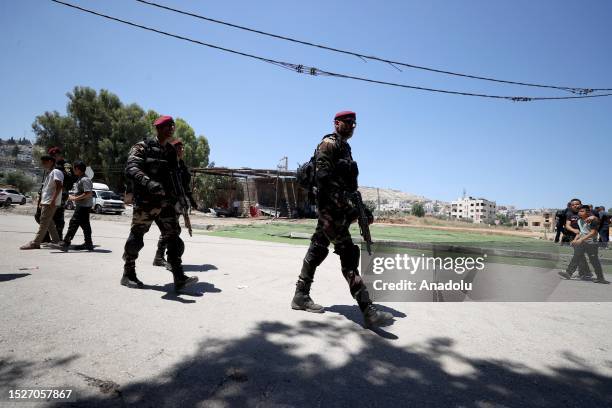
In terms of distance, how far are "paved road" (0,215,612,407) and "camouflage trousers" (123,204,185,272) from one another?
0.35 meters

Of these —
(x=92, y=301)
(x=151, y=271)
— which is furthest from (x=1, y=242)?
(x=92, y=301)

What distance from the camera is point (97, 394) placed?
1706 millimetres

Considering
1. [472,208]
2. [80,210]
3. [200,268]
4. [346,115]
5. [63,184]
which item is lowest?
[200,268]

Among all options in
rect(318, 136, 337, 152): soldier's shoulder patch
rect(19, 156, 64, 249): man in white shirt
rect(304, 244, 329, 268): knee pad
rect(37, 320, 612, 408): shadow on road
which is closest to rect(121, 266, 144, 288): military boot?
rect(37, 320, 612, 408): shadow on road

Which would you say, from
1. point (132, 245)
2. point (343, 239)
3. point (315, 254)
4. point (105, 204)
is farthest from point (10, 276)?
point (105, 204)

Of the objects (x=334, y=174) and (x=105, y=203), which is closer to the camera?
(x=334, y=174)

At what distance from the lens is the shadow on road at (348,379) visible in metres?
1.76

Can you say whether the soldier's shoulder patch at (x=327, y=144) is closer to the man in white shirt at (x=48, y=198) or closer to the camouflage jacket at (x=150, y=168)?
the camouflage jacket at (x=150, y=168)

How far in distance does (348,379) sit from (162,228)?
2665mm

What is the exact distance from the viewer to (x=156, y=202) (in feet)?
12.1

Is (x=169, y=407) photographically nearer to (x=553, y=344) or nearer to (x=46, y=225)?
(x=553, y=344)

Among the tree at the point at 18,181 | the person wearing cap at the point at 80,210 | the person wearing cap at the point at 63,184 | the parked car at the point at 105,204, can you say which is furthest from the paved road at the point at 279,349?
the tree at the point at 18,181

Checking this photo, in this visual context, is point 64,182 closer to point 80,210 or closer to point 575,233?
point 80,210

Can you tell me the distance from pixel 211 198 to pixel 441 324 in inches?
1062
